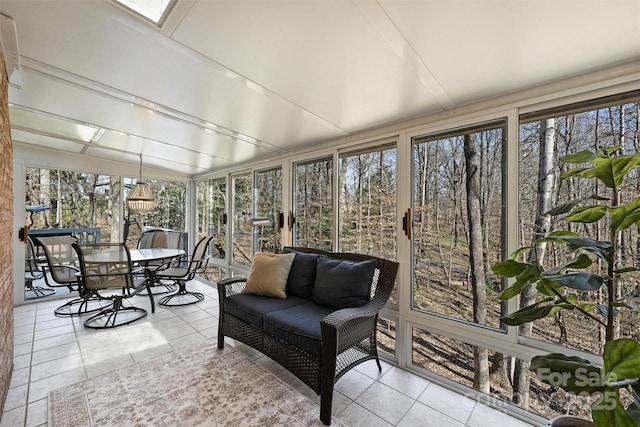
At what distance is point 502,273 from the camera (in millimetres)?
1193

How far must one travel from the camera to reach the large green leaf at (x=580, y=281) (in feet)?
3.06

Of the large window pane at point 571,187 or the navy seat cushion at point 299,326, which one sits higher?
the large window pane at point 571,187

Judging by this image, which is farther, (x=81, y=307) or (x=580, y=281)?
(x=81, y=307)

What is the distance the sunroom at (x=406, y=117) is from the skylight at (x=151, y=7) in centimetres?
1

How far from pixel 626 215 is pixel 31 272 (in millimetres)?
6296

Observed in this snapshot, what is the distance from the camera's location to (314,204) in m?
3.38

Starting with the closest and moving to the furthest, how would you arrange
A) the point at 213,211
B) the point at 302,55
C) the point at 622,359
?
the point at 622,359, the point at 302,55, the point at 213,211

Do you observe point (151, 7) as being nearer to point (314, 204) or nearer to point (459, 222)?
point (314, 204)

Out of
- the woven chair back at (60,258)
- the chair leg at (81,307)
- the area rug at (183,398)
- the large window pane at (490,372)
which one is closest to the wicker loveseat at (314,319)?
the area rug at (183,398)

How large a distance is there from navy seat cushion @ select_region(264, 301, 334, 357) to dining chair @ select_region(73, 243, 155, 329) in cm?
219

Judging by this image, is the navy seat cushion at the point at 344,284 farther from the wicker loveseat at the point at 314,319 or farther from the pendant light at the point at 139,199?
the pendant light at the point at 139,199

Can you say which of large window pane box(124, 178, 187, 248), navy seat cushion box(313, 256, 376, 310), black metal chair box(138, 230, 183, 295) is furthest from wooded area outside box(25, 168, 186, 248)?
navy seat cushion box(313, 256, 376, 310)

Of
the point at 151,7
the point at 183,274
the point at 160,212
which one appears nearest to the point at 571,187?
the point at 151,7

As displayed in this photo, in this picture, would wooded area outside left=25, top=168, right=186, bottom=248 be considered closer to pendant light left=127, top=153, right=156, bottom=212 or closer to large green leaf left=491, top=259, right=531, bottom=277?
pendant light left=127, top=153, right=156, bottom=212
